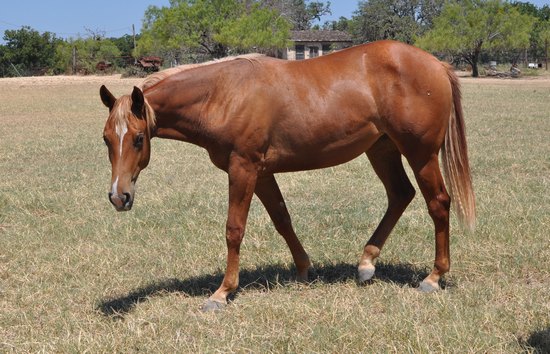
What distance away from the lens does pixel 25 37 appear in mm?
63812

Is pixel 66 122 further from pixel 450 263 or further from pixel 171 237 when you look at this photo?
pixel 450 263

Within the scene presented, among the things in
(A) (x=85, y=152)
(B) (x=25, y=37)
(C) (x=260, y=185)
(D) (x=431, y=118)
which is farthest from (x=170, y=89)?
(B) (x=25, y=37)

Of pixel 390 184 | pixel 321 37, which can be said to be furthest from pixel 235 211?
pixel 321 37

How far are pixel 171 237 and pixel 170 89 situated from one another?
1.97 meters

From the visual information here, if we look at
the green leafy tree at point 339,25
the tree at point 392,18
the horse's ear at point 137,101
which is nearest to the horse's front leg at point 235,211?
the horse's ear at point 137,101

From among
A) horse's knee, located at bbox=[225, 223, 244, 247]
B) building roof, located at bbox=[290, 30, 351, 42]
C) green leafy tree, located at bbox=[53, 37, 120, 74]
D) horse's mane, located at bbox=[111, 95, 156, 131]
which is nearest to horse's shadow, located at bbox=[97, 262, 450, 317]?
horse's knee, located at bbox=[225, 223, 244, 247]

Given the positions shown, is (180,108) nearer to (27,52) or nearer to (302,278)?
(302,278)

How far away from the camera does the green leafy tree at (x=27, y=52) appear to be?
62.9 meters

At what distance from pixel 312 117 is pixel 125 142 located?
1.33 metres

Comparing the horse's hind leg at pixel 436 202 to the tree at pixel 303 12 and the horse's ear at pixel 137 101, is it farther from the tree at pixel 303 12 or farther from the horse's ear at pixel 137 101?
the tree at pixel 303 12

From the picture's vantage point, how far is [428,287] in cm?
446

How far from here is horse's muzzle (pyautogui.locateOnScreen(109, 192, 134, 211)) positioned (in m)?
3.94

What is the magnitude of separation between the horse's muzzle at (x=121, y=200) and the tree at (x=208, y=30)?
1912 inches

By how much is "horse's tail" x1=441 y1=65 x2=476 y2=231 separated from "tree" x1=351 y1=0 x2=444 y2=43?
62.3 meters
